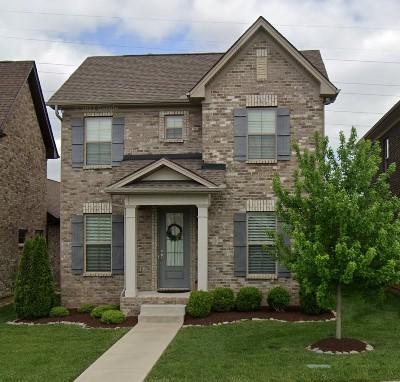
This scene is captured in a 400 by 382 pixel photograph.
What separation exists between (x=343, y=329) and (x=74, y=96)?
9.73m

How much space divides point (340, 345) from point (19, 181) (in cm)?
1386

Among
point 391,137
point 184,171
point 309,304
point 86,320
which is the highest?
point 391,137

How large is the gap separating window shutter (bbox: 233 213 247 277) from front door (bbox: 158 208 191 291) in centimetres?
139

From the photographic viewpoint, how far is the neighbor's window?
16031mm

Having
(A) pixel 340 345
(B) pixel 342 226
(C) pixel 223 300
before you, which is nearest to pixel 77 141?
(C) pixel 223 300

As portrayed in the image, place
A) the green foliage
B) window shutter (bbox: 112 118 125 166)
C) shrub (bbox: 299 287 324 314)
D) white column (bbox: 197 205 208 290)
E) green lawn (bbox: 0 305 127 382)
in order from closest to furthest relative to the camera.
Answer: green lawn (bbox: 0 305 127 382) → shrub (bbox: 299 287 324 314) → the green foliage → white column (bbox: 197 205 208 290) → window shutter (bbox: 112 118 125 166)

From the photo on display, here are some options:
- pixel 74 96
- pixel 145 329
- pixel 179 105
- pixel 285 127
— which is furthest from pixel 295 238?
pixel 74 96

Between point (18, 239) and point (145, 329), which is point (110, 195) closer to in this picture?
point (145, 329)

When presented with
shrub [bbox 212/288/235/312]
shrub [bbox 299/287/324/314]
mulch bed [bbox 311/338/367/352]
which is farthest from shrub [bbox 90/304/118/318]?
mulch bed [bbox 311/338/367/352]

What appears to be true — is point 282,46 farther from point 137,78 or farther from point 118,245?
point 118,245

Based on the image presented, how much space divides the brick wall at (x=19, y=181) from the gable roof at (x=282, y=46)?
742 cm

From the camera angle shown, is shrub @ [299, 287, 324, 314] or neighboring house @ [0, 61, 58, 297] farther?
neighboring house @ [0, 61, 58, 297]

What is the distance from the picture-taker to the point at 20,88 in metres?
19.6

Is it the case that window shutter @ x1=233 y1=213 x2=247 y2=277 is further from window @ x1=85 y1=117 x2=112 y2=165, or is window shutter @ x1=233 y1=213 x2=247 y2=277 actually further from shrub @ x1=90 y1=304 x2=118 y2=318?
window @ x1=85 y1=117 x2=112 y2=165
